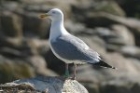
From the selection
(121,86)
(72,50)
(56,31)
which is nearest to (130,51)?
(121,86)

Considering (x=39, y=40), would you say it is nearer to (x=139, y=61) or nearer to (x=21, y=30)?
(x=21, y=30)

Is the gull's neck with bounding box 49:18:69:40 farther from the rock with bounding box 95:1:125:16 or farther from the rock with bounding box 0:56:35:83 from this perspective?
the rock with bounding box 95:1:125:16

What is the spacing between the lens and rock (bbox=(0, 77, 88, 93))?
33.3 feet

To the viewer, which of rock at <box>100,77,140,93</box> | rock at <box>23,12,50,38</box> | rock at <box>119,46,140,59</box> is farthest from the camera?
rock at <box>23,12,50,38</box>

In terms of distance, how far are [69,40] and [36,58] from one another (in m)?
14.1

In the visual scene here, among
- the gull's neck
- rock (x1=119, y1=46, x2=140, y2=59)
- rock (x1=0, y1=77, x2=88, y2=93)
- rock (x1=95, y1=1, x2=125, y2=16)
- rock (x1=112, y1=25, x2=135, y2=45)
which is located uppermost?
rock (x1=95, y1=1, x2=125, y2=16)

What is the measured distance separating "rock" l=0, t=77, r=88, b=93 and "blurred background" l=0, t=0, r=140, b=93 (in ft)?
34.4

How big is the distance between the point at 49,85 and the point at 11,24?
667 inches

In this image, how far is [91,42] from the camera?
26.7 m

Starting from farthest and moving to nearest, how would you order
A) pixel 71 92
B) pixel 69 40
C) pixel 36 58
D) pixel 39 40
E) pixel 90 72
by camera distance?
pixel 39 40, pixel 36 58, pixel 90 72, pixel 69 40, pixel 71 92

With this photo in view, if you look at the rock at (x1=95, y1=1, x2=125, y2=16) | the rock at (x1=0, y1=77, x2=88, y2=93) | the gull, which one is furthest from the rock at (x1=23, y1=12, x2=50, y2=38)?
the rock at (x1=0, y1=77, x2=88, y2=93)

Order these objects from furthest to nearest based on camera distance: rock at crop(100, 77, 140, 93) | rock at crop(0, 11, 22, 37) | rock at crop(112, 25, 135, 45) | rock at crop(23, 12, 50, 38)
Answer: rock at crop(112, 25, 135, 45) → rock at crop(23, 12, 50, 38) → rock at crop(0, 11, 22, 37) → rock at crop(100, 77, 140, 93)

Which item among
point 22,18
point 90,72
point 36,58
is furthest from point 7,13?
point 90,72

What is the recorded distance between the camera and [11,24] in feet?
89.4
